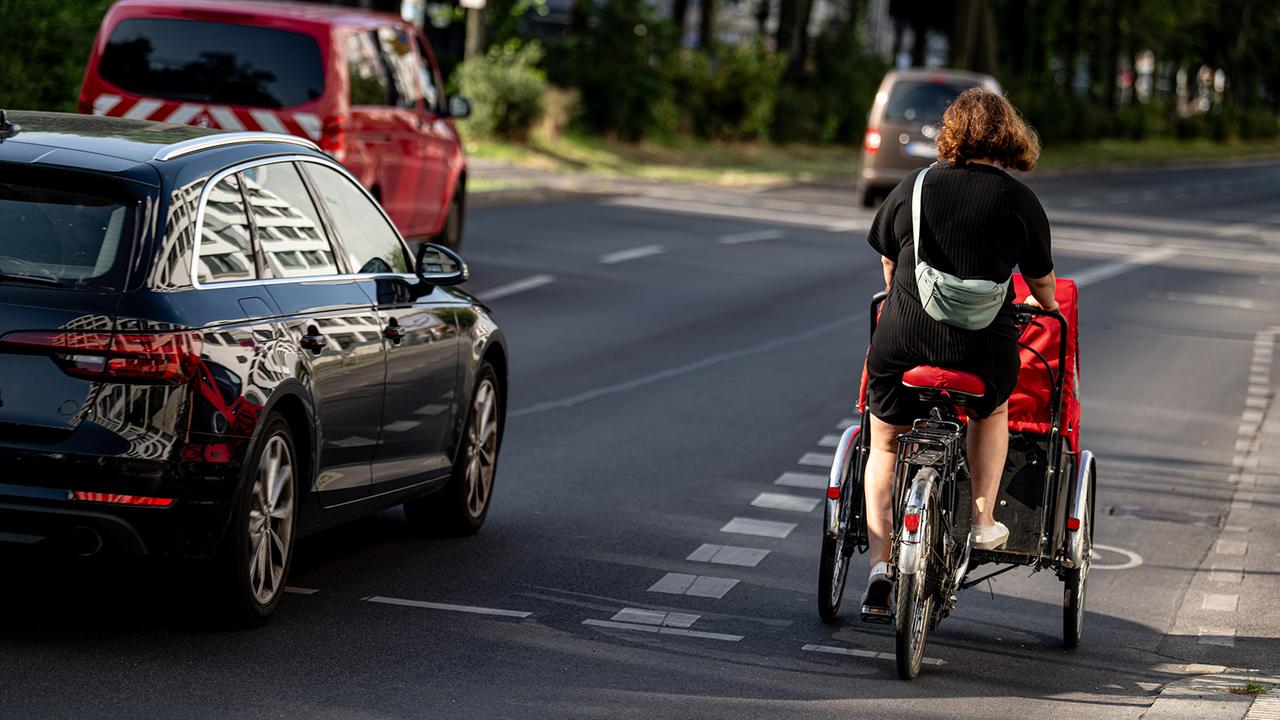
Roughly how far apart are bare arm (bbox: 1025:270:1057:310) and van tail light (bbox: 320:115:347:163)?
30.7 ft

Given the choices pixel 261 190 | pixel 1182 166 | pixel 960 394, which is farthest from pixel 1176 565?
pixel 1182 166

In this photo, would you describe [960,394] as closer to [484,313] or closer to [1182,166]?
[484,313]

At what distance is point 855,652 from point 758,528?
2.27 metres

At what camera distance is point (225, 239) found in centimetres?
674

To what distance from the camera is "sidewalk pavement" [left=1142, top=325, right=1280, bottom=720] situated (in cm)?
656

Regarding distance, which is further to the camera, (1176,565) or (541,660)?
(1176,565)

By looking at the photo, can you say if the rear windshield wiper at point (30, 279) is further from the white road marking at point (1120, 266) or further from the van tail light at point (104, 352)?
the white road marking at point (1120, 266)

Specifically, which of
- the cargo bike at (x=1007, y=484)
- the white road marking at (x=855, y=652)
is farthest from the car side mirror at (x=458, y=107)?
the white road marking at (x=855, y=652)

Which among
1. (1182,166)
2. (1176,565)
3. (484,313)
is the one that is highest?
(484,313)

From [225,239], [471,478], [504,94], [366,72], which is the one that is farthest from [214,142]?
[504,94]

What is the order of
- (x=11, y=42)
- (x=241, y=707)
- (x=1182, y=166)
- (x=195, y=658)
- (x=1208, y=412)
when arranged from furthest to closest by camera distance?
(x=1182, y=166), (x=11, y=42), (x=1208, y=412), (x=195, y=658), (x=241, y=707)

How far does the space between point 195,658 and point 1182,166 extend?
6389cm

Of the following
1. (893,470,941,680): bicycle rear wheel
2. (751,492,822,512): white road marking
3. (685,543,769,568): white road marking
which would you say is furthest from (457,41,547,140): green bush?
(893,470,941,680): bicycle rear wheel

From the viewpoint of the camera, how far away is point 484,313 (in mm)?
8750
